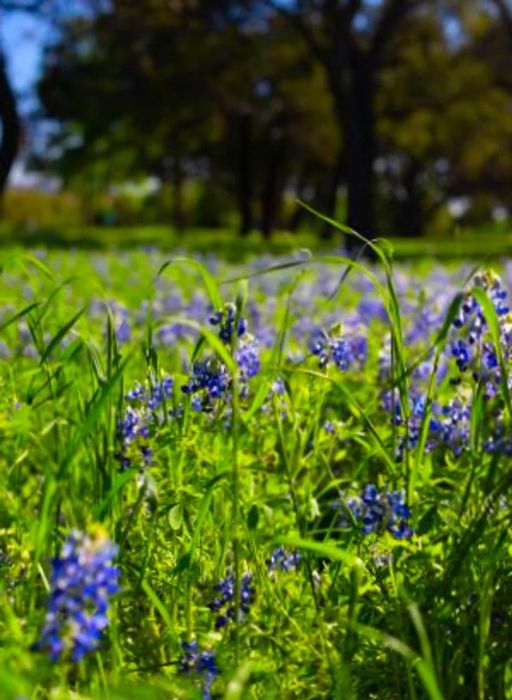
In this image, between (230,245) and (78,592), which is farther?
(230,245)

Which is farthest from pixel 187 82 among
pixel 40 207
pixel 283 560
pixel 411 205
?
pixel 40 207

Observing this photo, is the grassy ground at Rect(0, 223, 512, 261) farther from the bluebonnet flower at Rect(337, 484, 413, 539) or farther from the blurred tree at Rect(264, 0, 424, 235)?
the bluebonnet flower at Rect(337, 484, 413, 539)

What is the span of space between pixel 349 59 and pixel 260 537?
792 inches

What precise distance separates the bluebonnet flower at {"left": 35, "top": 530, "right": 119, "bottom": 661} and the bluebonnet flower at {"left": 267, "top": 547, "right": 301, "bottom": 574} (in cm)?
92

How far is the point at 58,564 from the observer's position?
1521 millimetres

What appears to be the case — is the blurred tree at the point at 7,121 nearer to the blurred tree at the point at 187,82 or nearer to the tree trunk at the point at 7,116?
the tree trunk at the point at 7,116

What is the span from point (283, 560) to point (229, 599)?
12.2 inches

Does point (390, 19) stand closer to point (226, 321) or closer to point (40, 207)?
point (226, 321)

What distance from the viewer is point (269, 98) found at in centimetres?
3170

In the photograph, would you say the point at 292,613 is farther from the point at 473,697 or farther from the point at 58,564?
the point at 58,564

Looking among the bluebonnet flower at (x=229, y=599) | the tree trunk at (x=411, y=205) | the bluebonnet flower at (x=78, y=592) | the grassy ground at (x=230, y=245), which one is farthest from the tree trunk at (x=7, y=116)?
the tree trunk at (x=411, y=205)

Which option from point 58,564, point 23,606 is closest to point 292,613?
point 23,606

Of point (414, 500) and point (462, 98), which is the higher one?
point (462, 98)

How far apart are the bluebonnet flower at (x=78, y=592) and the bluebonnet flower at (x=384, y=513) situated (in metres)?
0.82
